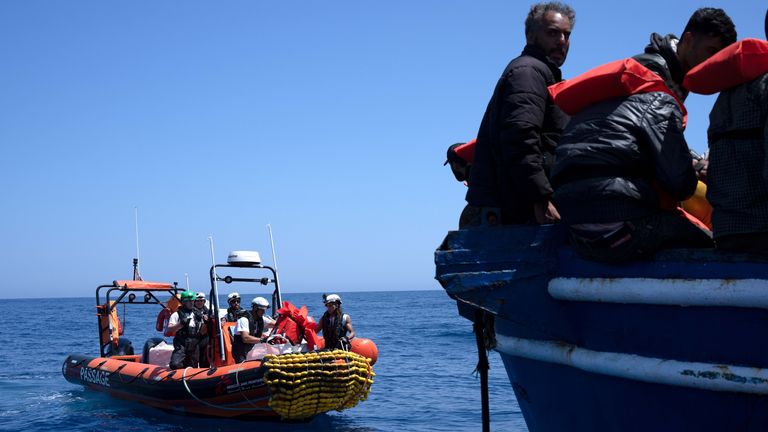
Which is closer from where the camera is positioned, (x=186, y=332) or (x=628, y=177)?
(x=628, y=177)

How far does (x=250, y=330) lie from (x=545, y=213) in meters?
12.2

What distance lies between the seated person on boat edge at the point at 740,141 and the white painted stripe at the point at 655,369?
1.44ft

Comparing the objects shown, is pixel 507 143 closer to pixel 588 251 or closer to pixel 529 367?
pixel 588 251

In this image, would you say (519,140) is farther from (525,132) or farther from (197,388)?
(197,388)

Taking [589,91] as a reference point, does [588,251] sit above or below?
below

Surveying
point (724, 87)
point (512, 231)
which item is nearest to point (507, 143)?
point (512, 231)

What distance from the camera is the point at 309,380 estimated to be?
1267cm

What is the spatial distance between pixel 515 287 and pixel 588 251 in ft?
1.42

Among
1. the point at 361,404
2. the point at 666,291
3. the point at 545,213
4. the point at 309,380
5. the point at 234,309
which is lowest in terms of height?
the point at 361,404

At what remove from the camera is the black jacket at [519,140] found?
362 cm

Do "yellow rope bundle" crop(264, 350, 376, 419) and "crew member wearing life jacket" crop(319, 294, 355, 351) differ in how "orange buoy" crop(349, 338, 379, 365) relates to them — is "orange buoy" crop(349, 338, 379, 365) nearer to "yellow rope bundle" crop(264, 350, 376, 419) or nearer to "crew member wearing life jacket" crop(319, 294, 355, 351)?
"crew member wearing life jacket" crop(319, 294, 355, 351)

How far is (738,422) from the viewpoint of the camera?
293cm

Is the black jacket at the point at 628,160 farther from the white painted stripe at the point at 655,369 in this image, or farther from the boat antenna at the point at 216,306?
the boat antenna at the point at 216,306

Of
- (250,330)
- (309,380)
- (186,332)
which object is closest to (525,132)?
(309,380)
